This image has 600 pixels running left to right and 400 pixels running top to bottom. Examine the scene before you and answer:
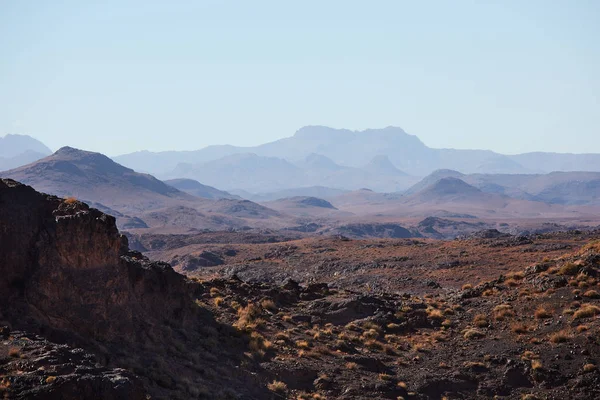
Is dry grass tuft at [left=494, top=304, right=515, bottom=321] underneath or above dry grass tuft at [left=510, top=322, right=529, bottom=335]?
above

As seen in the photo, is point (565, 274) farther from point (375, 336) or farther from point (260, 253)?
point (260, 253)

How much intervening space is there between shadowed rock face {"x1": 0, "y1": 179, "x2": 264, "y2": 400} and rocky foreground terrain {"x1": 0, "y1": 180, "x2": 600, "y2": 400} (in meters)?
0.03

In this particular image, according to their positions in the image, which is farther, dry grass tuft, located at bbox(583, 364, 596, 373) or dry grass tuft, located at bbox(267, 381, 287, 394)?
dry grass tuft, located at bbox(583, 364, 596, 373)

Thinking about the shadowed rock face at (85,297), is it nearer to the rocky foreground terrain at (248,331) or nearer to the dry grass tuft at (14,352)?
the rocky foreground terrain at (248,331)

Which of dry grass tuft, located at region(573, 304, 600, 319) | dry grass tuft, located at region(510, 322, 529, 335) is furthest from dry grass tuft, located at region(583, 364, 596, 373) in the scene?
dry grass tuft, located at region(510, 322, 529, 335)

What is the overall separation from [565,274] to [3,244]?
58.9ft

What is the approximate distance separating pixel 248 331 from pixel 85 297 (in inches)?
232

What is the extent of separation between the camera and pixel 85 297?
48.6 feet

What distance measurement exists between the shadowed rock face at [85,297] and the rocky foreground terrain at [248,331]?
0.03 meters

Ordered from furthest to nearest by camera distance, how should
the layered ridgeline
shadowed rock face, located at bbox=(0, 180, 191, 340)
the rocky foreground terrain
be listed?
1. the layered ridgeline
2. shadowed rock face, located at bbox=(0, 180, 191, 340)
3. the rocky foreground terrain

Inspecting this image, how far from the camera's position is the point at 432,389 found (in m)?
17.8

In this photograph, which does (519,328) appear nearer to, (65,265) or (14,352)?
(65,265)

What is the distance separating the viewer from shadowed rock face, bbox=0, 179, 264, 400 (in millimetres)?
13734

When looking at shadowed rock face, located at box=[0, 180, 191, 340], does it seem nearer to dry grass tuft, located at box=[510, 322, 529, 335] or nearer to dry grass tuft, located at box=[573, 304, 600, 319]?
dry grass tuft, located at box=[510, 322, 529, 335]
